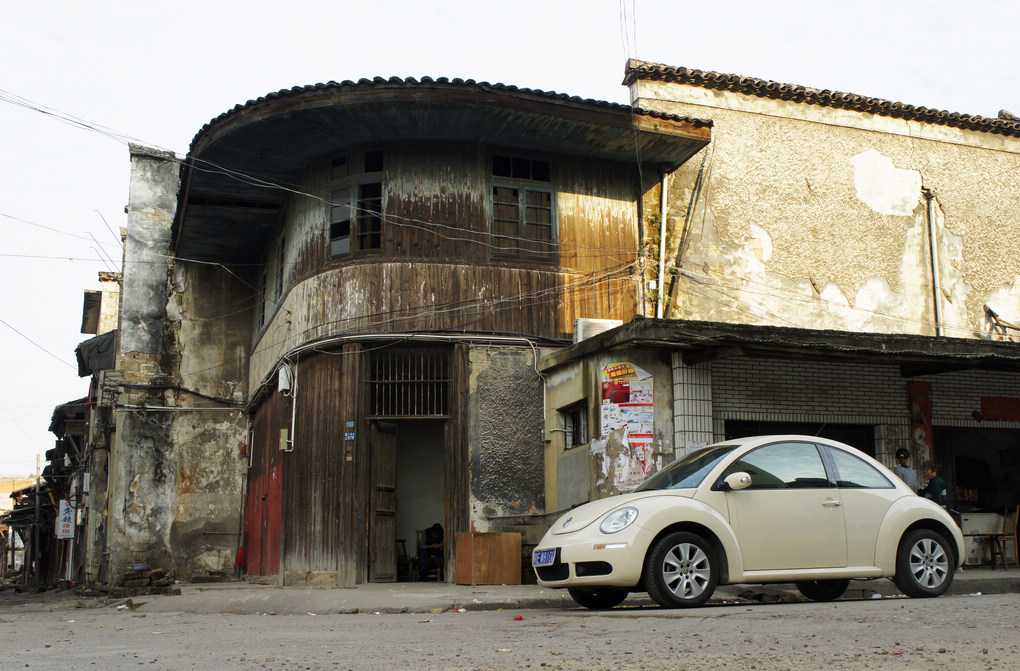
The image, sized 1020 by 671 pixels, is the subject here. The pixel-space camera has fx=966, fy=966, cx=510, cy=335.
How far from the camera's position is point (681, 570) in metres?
8.25

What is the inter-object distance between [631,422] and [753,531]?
425 cm

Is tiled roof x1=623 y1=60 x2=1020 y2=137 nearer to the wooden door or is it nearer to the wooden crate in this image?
Answer: the wooden door

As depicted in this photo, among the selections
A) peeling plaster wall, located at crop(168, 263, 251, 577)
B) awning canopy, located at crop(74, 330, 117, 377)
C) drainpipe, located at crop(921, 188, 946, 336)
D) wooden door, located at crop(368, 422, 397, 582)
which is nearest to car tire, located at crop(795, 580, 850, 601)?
wooden door, located at crop(368, 422, 397, 582)

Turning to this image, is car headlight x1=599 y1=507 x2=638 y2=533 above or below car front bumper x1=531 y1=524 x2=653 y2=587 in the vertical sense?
above

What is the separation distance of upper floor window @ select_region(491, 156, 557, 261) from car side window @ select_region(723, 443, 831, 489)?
7096 mm

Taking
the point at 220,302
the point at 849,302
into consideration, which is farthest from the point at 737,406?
the point at 220,302

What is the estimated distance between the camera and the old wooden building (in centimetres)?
1421

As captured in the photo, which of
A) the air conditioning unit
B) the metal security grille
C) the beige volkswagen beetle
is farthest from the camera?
the air conditioning unit

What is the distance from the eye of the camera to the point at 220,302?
21203 mm

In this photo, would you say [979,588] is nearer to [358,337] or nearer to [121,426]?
[358,337]

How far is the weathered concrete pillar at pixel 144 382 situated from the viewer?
62.9 ft

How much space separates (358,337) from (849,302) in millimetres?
9770

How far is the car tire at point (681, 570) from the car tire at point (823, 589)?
1.79 meters

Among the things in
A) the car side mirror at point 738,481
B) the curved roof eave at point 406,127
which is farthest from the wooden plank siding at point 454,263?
the car side mirror at point 738,481
